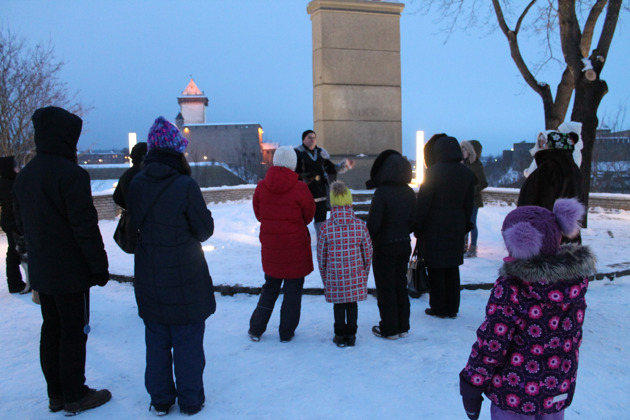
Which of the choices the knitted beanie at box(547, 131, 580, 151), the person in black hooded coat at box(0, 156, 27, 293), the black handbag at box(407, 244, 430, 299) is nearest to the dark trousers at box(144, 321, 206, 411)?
the black handbag at box(407, 244, 430, 299)

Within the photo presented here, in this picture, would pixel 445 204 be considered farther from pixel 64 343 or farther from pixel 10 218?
pixel 10 218

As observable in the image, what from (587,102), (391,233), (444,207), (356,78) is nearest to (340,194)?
(391,233)

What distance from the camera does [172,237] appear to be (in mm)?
3055

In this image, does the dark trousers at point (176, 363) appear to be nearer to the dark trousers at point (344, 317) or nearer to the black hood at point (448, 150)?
the dark trousers at point (344, 317)

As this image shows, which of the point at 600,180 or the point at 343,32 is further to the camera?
the point at 600,180

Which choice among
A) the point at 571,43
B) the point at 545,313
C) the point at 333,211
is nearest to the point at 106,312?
the point at 333,211

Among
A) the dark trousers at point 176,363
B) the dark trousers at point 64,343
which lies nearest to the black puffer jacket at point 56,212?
the dark trousers at point 64,343

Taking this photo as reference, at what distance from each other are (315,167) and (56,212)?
453 cm

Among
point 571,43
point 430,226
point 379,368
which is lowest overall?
point 379,368

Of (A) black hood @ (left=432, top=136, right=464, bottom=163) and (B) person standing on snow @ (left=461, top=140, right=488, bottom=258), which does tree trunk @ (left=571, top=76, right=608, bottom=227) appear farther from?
(A) black hood @ (left=432, top=136, right=464, bottom=163)

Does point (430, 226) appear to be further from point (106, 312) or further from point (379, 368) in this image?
point (106, 312)

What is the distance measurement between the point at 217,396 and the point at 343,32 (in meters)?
8.03

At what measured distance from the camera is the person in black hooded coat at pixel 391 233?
14.3ft

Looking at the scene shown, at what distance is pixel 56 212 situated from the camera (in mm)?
3076
